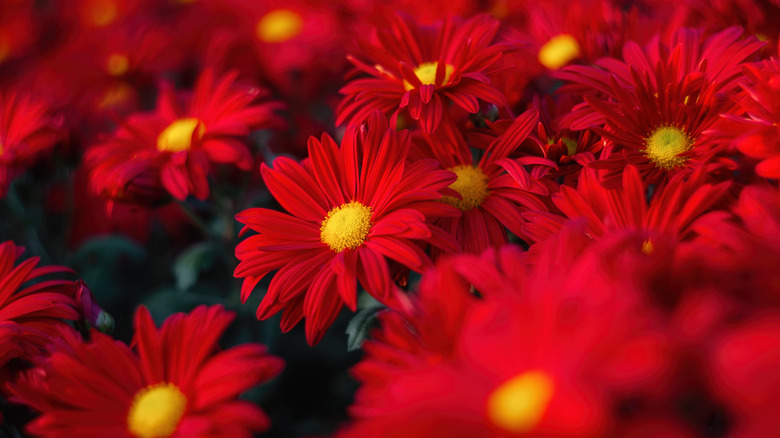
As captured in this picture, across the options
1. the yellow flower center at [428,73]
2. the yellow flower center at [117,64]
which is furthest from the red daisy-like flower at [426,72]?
the yellow flower center at [117,64]

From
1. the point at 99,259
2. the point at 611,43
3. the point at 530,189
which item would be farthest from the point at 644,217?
the point at 99,259

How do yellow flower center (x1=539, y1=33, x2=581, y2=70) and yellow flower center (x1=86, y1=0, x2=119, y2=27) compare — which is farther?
yellow flower center (x1=86, y1=0, x2=119, y2=27)

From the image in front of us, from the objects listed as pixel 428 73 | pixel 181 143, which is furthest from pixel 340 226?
pixel 181 143

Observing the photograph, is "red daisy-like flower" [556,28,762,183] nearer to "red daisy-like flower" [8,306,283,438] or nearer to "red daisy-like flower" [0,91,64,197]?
"red daisy-like flower" [8,306,283,438]

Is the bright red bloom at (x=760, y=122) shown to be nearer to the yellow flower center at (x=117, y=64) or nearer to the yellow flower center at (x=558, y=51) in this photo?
the yellow flower center at (x=558, y=51)

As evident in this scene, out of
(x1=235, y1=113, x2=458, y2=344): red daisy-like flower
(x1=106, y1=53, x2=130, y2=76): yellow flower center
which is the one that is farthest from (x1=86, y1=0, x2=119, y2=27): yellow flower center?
(x1=235, y1=113, x2=458, y2=344): red daisy-like flower

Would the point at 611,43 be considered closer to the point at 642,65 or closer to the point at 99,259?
the point at 642,65

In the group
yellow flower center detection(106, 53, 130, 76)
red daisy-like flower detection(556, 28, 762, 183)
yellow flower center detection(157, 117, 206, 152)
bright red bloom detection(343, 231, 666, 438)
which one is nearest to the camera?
bright red bloom detection(343, 231, 666, 438)
